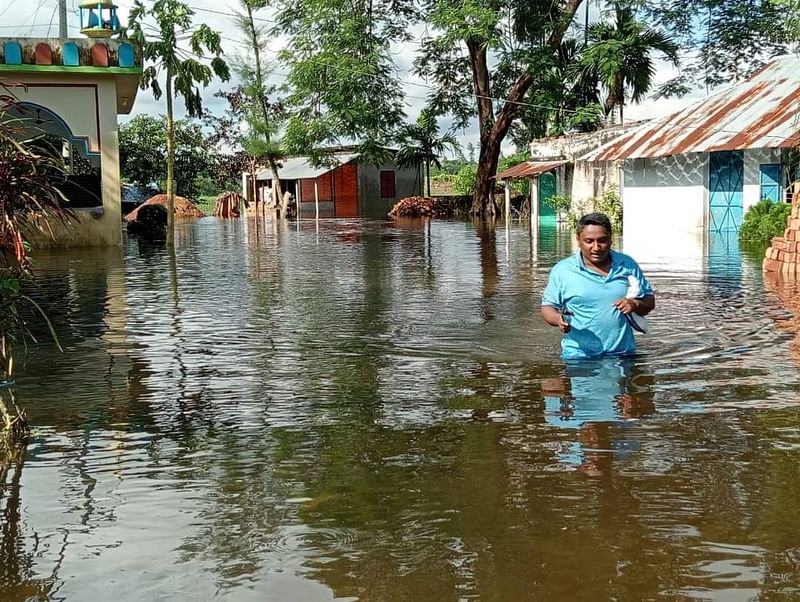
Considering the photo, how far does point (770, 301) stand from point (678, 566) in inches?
339

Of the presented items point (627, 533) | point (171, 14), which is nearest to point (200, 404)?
point (627, 533)

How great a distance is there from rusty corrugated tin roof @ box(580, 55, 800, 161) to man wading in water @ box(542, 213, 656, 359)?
44.4 feet

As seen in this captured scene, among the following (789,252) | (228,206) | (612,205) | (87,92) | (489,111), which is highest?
(489,111)

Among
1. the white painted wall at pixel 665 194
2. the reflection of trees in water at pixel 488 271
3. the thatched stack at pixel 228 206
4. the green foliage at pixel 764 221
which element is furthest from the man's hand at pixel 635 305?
the thatched stack at pixel 228 206

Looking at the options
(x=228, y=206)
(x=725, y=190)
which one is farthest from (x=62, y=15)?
(x=228, y=206)

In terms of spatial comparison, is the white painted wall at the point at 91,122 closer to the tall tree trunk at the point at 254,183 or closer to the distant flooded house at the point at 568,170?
the distant flooded house at the point at 568,170

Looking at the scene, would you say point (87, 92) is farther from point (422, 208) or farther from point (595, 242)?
point (422, 208)

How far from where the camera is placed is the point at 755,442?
5.56m

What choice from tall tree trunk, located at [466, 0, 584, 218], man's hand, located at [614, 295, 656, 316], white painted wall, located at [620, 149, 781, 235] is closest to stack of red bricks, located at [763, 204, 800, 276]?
man's hand, located at [614, 295, 656, 316]

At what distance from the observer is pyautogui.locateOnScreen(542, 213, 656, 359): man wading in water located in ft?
23.5

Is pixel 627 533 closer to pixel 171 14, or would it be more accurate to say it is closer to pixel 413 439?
pixel 413 439

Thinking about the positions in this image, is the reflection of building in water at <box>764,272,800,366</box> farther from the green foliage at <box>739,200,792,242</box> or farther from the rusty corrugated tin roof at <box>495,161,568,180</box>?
the rusty corrugated tin roof at <box>495,161,568,180</box>

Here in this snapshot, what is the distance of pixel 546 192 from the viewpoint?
38.1 meters

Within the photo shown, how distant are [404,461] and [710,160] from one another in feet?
73.2
